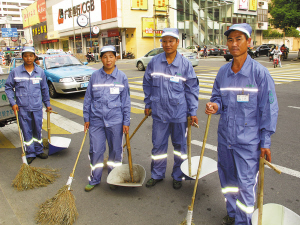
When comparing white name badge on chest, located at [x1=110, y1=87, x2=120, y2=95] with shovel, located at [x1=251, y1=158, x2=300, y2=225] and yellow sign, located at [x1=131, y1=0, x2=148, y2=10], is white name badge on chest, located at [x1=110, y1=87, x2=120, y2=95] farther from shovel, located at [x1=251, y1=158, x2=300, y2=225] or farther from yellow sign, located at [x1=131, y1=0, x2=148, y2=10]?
yellow sign, located at [x1=131, y1=0, x2=148, y2=10]

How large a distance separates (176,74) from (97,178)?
69.5 inches

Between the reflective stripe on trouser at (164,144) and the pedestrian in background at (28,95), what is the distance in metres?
2.26

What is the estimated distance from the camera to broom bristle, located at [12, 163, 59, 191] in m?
3.79

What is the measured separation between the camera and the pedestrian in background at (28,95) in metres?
4.56

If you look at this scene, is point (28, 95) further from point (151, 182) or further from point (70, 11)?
point (70, 11)

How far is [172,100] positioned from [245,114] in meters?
1.12

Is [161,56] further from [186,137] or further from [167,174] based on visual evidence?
[167,174]

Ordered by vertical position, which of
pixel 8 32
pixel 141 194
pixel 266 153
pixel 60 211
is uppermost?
pixel 8 32

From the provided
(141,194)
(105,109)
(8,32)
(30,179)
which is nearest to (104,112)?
(105,109)

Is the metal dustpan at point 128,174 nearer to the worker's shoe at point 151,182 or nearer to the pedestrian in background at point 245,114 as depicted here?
the worker's shoe at point 151,182

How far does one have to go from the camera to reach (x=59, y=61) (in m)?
11.2

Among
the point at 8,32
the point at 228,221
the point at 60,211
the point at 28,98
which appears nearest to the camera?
the point at 228,221

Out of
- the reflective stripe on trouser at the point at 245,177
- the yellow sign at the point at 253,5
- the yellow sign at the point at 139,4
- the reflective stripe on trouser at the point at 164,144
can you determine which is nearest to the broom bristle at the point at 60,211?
the reflective stripe on trouser at the point at 164,144

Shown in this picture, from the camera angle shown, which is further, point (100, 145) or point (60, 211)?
point (100, 145)
